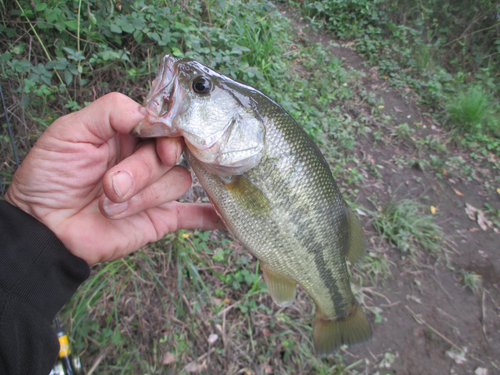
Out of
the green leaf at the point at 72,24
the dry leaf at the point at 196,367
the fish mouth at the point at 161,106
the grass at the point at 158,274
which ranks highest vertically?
the fish mouth at the point at 161,106

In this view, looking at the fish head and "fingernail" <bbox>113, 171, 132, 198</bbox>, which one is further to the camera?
the fish head

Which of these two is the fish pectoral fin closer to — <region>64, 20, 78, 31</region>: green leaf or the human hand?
the human hand

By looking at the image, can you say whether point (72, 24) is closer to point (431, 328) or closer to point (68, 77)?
point (68, 77)

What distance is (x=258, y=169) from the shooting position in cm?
147

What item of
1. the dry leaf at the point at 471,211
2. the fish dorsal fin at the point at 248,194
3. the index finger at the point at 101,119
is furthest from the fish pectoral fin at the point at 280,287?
the dry leaf at the point at 471,211

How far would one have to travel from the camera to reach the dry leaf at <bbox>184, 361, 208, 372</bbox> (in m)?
2.28

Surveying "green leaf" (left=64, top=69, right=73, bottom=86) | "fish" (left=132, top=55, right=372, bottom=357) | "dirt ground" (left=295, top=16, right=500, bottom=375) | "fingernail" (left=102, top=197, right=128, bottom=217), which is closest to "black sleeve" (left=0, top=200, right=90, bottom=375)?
"fingernail" (left=102, top=197, right=128, bottom=217)

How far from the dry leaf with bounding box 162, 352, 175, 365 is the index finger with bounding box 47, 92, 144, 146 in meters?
1.82

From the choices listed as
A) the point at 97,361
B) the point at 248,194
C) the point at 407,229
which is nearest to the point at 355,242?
the point at 248,194

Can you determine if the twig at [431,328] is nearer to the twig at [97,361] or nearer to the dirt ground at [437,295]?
the dirt ground at [437,295]

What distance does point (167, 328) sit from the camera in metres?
2.33

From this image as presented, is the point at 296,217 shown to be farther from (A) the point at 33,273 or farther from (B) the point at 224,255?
(B) the point at 224,255

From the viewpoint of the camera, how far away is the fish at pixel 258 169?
1.32 metres

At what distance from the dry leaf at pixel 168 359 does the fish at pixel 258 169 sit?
3.66 feet
